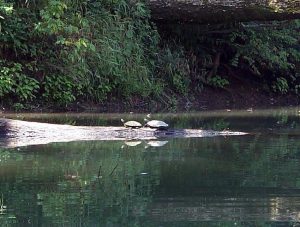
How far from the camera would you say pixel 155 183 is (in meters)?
6.61

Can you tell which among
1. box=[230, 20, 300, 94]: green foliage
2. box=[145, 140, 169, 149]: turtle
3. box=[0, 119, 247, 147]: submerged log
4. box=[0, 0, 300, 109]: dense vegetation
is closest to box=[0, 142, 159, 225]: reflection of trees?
box=[145, 140, 169, 149]: turtle

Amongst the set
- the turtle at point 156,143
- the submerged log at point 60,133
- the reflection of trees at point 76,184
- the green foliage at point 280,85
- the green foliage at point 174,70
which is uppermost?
the green foliage at point 174,70

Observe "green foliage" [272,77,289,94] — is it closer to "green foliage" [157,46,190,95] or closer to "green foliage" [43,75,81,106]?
"green foliage" [157,46,190,95]

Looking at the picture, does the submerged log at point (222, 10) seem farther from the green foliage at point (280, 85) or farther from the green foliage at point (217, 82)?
the green foliage at point (280, 85)

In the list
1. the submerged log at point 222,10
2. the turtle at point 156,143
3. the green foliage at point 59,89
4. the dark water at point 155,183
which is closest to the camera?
the dark water at point 155,183

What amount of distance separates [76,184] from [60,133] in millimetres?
3283

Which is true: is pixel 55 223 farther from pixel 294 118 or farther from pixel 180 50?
pixel 180 50

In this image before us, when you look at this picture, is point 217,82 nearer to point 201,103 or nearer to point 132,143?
point 201,103

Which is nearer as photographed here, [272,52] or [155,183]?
[155,183]

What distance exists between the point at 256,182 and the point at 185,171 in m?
0.83

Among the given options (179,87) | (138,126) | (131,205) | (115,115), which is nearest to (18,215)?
(131,205)

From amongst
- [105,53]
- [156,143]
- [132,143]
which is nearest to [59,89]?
[105,53]

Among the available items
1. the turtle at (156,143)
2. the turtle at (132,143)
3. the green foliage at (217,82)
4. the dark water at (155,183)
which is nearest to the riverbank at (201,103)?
the green foliage at (217,82)

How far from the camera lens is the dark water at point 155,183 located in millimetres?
5320
